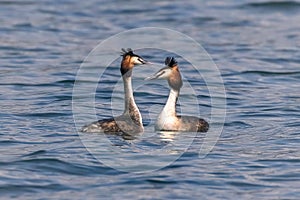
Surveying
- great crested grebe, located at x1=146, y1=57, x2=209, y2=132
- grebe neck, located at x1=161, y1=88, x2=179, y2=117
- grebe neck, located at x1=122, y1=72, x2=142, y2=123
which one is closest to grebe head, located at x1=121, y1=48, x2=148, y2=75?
grebe neck, located at x1=122, y1=72, x2=142, y2=123

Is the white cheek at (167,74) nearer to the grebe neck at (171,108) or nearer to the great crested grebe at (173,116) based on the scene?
the great crested grebe at (173,116)

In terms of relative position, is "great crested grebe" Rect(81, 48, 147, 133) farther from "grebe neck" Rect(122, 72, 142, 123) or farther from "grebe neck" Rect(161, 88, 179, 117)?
"grebe neck" Rect(161, 88, 179, 117)

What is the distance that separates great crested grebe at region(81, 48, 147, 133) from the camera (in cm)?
1310

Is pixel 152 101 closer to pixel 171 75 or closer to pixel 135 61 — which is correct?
pixel 171 75

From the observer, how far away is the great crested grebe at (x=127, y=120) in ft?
43.0

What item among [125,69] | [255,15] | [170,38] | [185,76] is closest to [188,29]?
[170,38]

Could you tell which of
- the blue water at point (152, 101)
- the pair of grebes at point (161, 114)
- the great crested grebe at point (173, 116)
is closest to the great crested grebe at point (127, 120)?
the pair of grebes at point (161, 114)

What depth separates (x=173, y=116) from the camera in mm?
13461

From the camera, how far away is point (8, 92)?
1677 cm

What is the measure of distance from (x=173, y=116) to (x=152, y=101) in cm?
284

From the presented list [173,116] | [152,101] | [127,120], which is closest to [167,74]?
[173,116]

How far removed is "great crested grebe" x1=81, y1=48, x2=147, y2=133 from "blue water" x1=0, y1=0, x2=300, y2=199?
17 cm

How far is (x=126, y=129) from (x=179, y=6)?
13.7 m

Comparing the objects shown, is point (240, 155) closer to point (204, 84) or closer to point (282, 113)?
point (282, 113)
